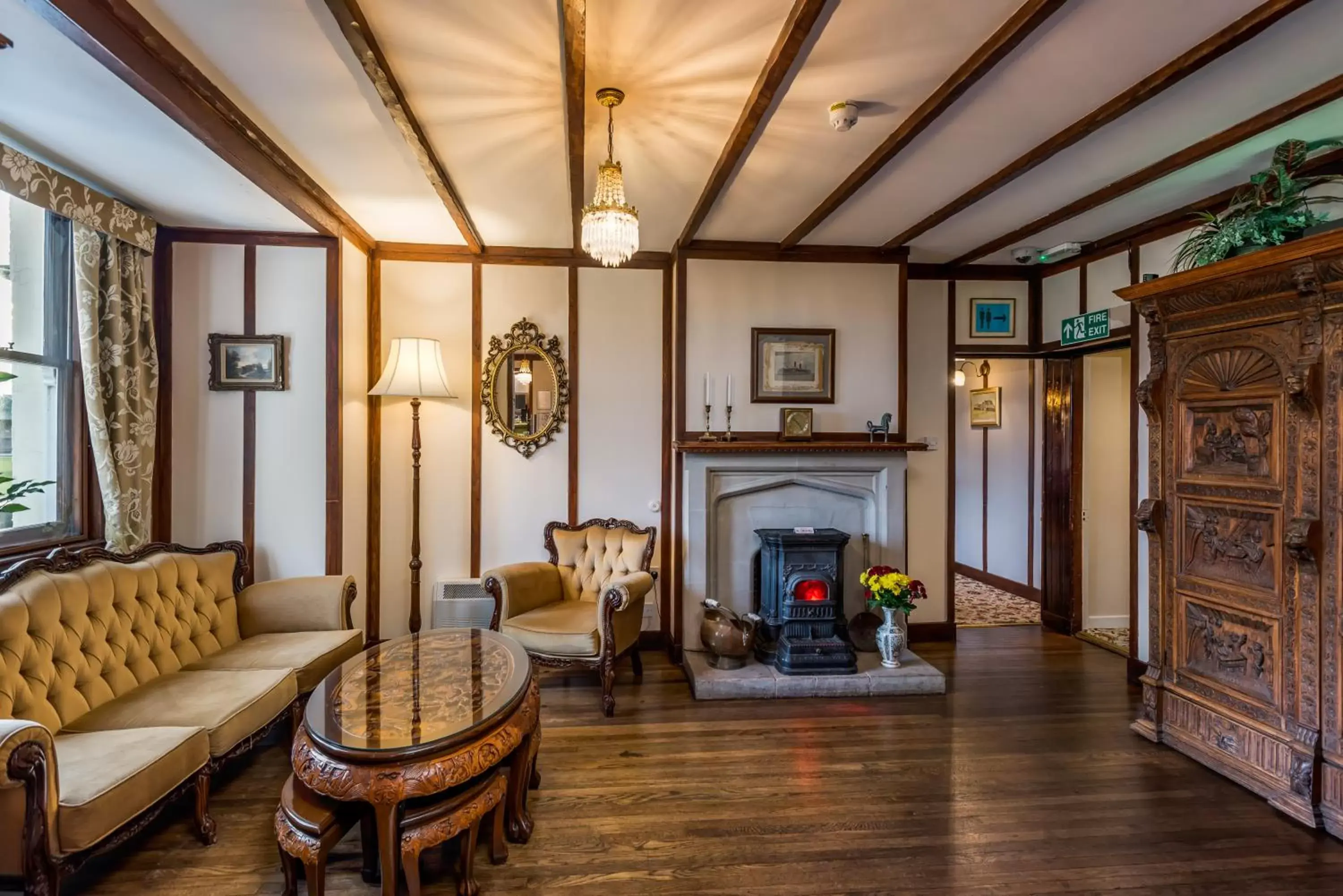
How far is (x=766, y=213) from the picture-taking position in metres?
3.71

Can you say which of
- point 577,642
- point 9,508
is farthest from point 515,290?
point 9,508

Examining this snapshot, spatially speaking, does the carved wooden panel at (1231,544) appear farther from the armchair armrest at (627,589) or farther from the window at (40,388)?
the window at (40,388)

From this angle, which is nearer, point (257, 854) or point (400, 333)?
point (257, 854)

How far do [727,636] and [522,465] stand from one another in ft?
5.97

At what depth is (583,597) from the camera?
4.21 m

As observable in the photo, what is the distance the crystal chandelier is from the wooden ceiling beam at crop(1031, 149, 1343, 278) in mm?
2905

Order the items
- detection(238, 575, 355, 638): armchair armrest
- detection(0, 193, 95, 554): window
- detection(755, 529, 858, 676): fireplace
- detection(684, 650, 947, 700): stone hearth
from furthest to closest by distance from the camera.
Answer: detection(755, 529, 858, 676): fireplace → detection(684, 650, 947, 700): stone hearth → detection(238, 575, 355, 638): armchair armrest → detection(0, 193, 95, 554): window

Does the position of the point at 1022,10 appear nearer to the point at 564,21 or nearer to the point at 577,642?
the point at 564,21

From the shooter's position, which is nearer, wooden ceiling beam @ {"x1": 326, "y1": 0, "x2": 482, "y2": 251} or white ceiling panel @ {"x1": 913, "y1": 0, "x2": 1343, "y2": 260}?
wooden ceiling beam @ {"x1": 326, "y1": 0, "x2": 482, "y2": 251}

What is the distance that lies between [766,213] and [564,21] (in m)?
2.03

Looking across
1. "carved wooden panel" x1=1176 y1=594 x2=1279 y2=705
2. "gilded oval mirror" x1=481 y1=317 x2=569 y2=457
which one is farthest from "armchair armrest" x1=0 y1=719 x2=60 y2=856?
"carved wooden panel" x1=1176 y1=594 x2=1279 y2=705

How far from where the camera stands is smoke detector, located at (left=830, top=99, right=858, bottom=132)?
2420 millimetres

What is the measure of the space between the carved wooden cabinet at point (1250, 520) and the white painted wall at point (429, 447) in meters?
3.95

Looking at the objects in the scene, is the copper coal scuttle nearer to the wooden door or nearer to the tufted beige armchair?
the tufted beige armchair
